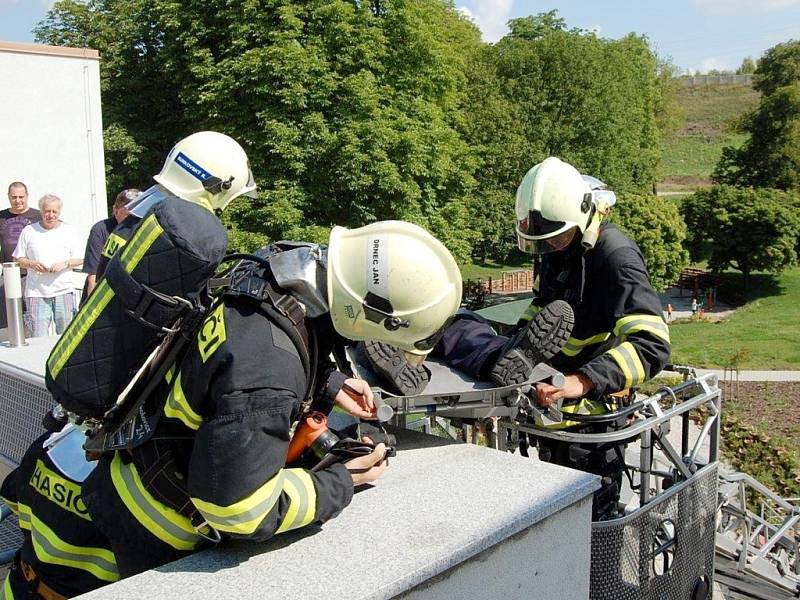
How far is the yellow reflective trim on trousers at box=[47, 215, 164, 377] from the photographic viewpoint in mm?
2186

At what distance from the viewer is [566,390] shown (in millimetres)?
3334

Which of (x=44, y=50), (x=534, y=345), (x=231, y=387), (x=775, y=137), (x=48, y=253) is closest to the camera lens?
(x=231, y=387)

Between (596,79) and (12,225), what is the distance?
95.0ft

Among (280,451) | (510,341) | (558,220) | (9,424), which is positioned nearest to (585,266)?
(558,220)

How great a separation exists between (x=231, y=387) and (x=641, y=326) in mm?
2204

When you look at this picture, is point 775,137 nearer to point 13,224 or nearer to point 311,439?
point 13,224

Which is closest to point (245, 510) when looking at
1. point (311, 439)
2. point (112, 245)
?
point (311, 439)

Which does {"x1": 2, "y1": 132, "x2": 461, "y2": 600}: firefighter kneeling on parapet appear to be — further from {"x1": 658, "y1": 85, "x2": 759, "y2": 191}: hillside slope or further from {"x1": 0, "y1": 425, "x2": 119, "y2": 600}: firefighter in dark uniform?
{"x1": 658, "y1": 85, "x2": 759, "y2": 191}: hillside slope

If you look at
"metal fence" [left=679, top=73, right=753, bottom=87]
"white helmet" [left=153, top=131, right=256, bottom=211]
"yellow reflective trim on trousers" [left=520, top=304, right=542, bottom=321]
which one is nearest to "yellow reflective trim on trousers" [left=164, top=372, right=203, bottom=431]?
"yellow reflective trim on trousers" [left=520, top=304, right=542, bottom=321]

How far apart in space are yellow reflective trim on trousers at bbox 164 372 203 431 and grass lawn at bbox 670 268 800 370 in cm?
1856

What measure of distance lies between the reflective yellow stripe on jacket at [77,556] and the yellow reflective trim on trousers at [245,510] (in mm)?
579

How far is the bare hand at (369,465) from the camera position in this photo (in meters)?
2.54

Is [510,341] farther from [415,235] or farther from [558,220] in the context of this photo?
[415,235]

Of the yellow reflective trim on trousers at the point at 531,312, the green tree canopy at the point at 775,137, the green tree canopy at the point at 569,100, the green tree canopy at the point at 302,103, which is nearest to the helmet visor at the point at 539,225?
the yellow reflective trim on trousers at the point at 531,312
